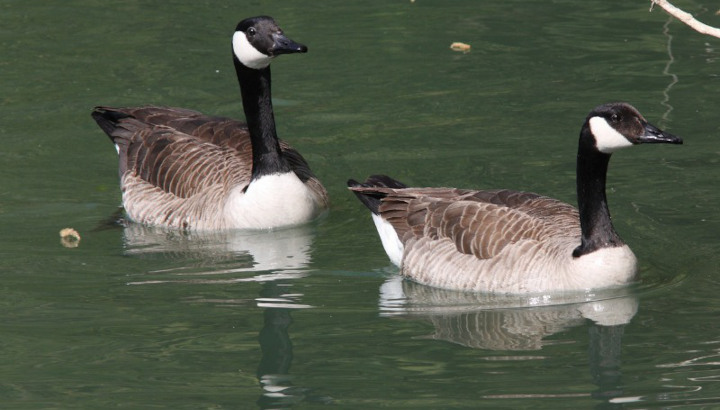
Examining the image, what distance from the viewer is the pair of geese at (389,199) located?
33.4 ft

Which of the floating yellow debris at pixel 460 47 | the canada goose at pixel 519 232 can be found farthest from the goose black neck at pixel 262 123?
the floating yellow debris at pixel 460 47

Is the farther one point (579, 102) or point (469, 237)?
point (579, 102)

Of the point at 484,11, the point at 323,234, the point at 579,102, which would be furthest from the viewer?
the point at 484,11

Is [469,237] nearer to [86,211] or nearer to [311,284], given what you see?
[311,284]

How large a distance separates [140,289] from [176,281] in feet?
1.19

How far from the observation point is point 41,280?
1115 cm

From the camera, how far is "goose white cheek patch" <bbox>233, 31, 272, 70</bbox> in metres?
12.4

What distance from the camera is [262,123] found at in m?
12.7

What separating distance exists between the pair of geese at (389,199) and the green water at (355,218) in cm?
25

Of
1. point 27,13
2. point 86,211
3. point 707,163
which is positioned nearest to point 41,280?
point 86,211

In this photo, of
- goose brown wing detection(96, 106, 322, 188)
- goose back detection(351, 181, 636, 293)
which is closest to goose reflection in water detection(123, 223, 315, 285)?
goose brown wing detection(96, 106, 322, 188)

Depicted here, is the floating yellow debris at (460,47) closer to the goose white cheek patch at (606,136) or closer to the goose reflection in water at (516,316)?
the goose reflection in water at (516,316)

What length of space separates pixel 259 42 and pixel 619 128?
3905mm

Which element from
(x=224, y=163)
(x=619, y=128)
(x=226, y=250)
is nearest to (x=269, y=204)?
(x=226, y=250)
